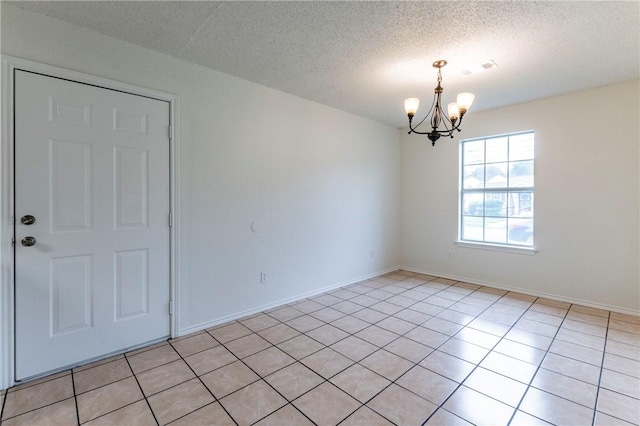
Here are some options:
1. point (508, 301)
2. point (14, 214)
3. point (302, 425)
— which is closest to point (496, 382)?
point (302, 425)

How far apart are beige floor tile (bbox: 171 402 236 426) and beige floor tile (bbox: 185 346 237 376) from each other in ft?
1.33

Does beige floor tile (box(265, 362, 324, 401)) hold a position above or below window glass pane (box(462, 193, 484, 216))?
below

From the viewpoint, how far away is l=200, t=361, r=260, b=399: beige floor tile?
6.30ft

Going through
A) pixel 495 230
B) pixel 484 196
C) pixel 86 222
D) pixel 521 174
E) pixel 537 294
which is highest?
pixel 521 174

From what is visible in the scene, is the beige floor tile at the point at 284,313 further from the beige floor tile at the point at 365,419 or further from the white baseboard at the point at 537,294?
the white baseboard at the point at 537,294

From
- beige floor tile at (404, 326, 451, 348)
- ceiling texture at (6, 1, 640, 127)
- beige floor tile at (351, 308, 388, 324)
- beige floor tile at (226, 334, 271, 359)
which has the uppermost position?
ceiling texture at (6, 1, 640, 127)

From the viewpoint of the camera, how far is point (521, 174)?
13.0 ft

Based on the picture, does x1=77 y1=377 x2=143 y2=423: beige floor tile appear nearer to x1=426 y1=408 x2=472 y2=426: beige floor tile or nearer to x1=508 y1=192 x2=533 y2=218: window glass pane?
x1=426 y1=408 x2=472 y2=426: beige floor tile

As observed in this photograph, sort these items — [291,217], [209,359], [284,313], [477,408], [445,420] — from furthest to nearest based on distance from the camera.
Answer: [291,217] < [284,313] < [209,359] < [477,408] < [445,420]

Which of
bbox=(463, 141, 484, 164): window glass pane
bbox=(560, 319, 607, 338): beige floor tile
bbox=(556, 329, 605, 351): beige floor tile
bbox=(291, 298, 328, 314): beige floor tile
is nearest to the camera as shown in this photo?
bbox=(556, 329, 605, 351): beige floor tile

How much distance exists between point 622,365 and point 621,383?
312mm

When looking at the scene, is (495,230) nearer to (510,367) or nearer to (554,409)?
(510,367)

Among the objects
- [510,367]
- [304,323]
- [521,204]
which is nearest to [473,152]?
[521,204]

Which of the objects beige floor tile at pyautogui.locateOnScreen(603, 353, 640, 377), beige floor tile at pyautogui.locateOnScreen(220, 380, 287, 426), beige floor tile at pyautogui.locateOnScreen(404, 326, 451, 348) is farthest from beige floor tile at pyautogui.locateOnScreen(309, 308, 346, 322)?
beige floor tile at pyautogui.locateOnScreen(603, 353, 640, 377)
